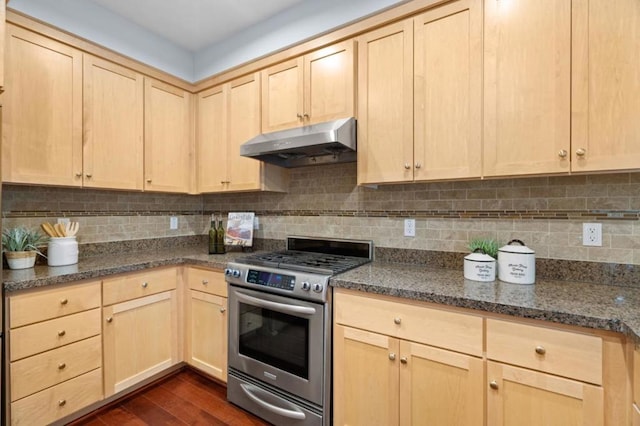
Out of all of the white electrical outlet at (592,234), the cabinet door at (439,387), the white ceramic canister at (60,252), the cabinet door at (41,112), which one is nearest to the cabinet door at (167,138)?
the cabinet door at (41,112)

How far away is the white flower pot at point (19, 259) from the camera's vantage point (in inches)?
Answer: 70.7

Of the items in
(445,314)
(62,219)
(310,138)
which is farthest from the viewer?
(62,219)

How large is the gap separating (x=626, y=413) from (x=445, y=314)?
613 mm

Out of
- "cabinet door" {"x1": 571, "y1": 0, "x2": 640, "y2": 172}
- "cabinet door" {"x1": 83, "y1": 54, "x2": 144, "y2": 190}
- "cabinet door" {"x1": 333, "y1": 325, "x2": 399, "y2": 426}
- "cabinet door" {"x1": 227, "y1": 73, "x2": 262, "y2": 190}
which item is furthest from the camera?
"cabinet door" {"x1": 227, "y1": 73, "x2": 262, "y2": 190}

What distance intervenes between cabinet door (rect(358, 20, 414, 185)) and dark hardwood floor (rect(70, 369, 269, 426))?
1.68 meters

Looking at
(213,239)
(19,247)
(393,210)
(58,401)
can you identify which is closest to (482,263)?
(393,210)

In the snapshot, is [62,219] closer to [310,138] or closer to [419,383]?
[310,138]

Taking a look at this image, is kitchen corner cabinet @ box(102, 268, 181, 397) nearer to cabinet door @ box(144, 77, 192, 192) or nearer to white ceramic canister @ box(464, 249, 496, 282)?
cabinet door @ box(144, 77, 192, 192)

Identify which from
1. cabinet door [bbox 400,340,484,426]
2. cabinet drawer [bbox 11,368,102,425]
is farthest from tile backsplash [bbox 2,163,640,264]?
cabinet drawer [bbox 11,368,102,425]

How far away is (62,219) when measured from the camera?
219 cm

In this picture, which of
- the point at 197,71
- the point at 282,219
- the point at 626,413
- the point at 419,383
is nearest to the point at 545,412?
the point at 626,413

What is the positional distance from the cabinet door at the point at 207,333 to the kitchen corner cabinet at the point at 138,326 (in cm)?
12

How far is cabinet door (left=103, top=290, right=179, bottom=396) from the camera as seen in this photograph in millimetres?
1925

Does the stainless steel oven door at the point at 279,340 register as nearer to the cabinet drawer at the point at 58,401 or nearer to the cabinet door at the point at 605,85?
the cabinet drawer at the point at 58,401
